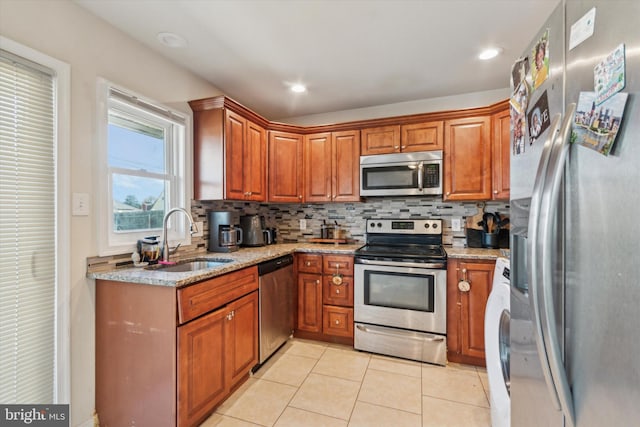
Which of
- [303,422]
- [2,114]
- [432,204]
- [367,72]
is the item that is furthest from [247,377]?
[367,72]

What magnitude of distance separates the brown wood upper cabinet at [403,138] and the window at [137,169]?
68.9 inches

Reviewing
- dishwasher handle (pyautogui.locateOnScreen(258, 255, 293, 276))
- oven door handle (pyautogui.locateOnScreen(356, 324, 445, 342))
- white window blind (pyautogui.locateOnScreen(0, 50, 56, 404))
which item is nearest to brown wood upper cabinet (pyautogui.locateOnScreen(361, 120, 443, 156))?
dishwasher handle (pyautogui.locateOnScreen(258, 255, 293, 276))

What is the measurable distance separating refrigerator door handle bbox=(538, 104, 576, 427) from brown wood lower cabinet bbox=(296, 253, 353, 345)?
2.06 m

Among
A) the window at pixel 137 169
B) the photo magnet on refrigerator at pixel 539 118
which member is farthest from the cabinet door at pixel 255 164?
the photo magnet on refrigerator at pixel 539 118

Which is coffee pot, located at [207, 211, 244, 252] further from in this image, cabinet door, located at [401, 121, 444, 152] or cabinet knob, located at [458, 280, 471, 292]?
cabinet knob, located at [458, 280, 471, 292]

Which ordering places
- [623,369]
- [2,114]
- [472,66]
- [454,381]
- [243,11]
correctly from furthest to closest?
[472,66] < [454,381] < [243,11] < [2,114] < [623,369]

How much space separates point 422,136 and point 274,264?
1.85 meters

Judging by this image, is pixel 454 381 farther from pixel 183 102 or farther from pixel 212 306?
pixel 183 102

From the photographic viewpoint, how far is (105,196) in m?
1.75

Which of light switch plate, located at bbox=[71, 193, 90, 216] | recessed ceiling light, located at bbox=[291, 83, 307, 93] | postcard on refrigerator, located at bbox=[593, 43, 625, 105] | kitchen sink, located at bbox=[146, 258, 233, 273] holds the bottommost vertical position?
→ kitchen sink, located at bbox=[146, 258, 233, 273]

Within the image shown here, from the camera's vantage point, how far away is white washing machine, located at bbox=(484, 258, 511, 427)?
1.36m

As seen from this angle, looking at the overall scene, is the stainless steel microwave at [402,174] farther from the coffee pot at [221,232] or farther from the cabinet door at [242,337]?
the cabinet door at [242,337]

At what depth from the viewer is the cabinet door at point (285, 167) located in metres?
3.04

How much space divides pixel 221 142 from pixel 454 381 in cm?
263
